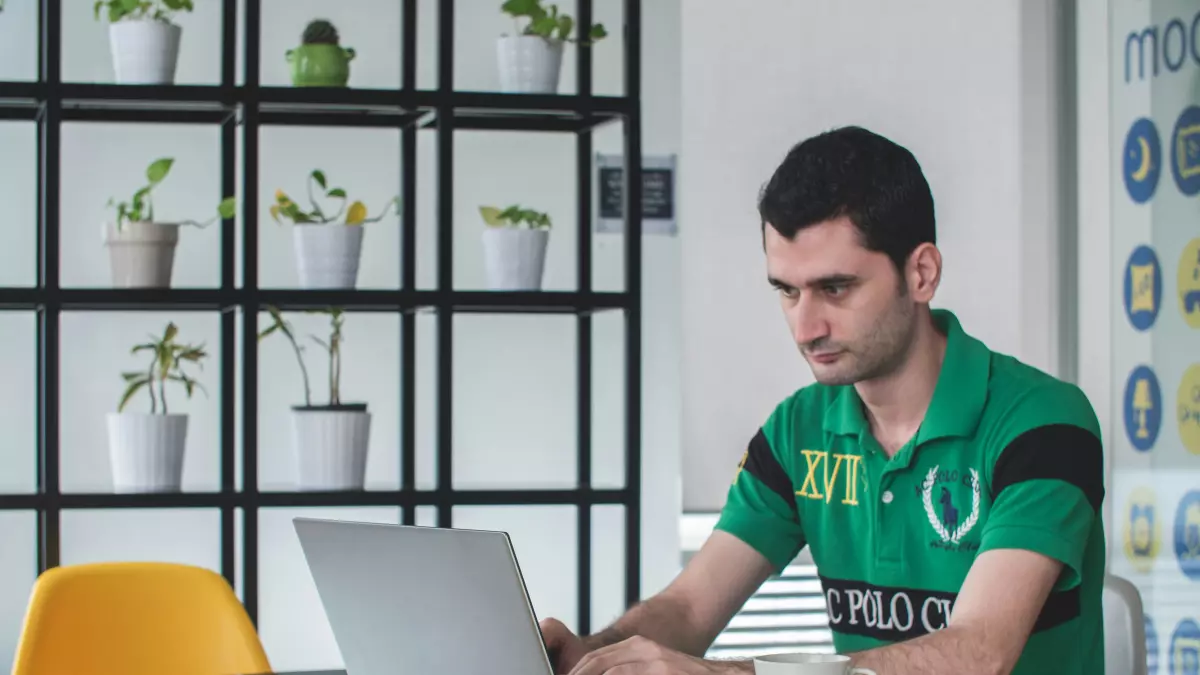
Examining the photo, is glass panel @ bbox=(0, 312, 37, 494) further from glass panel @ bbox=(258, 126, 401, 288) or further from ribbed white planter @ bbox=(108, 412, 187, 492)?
glass panel @ bbox=(258, 126, 401, 288)

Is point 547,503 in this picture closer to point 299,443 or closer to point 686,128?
point 299,443

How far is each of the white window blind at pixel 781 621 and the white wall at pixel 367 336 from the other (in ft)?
1.15

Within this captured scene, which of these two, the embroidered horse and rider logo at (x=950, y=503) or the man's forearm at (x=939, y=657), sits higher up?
the embroidered horse and rider logo at (x=950, y=503)

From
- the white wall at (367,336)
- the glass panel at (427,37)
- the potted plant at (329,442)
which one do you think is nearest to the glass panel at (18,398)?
the white wall at (367,336)

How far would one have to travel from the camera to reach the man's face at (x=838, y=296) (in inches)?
71.3

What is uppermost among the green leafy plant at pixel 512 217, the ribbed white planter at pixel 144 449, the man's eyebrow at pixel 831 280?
the green leafy plant at pixel 512 217

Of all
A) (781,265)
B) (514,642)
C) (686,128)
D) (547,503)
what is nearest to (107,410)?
(547,503)

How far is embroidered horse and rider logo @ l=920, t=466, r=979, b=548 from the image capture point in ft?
6.02

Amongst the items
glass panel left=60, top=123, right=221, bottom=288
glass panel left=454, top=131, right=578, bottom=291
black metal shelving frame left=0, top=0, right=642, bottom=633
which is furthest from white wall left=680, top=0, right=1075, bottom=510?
glass panel left=60, top=123, right=221, bottom=288

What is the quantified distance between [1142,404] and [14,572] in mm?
2710

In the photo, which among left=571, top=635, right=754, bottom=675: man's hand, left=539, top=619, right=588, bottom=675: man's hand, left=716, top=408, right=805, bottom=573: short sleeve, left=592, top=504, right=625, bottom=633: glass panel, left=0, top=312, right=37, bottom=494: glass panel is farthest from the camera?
left=592, top=504, right=625, bottom=633: glass panel

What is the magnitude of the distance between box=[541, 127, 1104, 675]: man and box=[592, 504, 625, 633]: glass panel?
1.52m

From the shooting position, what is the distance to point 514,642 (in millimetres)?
1320

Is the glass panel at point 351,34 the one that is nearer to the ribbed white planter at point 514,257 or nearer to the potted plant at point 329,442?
the ribbed white planter at point 514,257
